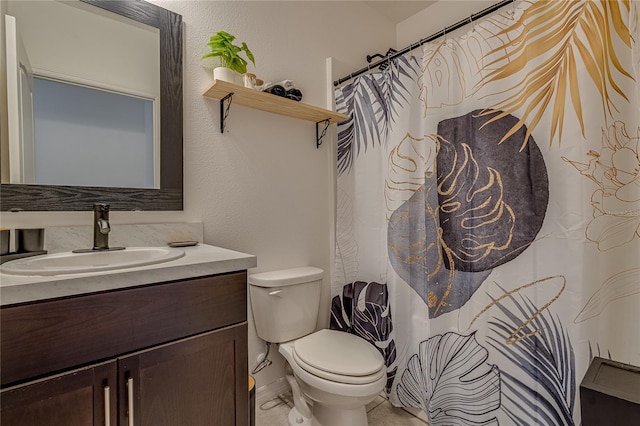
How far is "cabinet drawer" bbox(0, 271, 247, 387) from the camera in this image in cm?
68

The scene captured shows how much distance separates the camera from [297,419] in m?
1.51

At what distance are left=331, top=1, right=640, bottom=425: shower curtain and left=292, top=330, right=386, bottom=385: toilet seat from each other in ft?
0.86

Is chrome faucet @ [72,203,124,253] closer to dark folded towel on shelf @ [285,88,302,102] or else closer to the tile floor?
dark folded towel on shelf @ [285,88,302,102]

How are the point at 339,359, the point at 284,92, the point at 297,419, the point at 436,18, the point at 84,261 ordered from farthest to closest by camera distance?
1. the point at 436,18
2. the point at 284,92
3. the point at 297,419
4. the point at 339,359
5. the point at 84,261

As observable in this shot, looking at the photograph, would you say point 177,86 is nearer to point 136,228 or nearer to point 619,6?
point 136,228

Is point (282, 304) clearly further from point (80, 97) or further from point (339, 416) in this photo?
point (80, 97)

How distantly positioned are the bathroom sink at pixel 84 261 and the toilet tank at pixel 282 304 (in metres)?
0.51

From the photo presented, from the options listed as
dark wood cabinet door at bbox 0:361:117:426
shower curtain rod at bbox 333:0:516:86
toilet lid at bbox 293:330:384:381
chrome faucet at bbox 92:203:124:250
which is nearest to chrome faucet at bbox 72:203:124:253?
chrome faucet at bbox 92:203:124:250

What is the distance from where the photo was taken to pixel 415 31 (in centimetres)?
229

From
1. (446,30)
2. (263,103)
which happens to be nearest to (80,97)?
(263,103)

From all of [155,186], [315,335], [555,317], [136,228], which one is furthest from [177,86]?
[555,317]

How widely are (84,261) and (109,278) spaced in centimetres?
37

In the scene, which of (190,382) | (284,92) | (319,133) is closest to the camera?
(190,382)

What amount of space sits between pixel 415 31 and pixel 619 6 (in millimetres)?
1457
